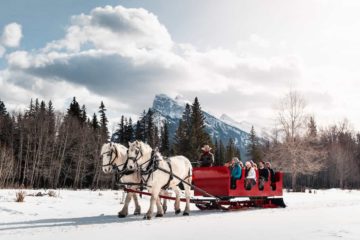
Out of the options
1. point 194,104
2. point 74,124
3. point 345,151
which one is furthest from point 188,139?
point 345,151

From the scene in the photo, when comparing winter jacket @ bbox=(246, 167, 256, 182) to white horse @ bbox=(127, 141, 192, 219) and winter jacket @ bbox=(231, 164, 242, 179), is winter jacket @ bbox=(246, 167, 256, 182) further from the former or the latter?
white horse @ bbox=(127, 141, 192, 219)

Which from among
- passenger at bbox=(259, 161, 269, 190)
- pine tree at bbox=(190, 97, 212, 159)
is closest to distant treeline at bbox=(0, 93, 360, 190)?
pine tree at bbox=(190, 97, 212, 159)

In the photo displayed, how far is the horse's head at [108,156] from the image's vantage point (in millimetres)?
13448

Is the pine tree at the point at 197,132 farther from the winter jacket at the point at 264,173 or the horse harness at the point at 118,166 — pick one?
the horse harness at the point at 118,166

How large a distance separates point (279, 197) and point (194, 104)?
4452cm

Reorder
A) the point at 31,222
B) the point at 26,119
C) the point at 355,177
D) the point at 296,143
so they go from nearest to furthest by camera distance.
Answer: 1. the point at 31,222
2. the point at 296,143
3. the point at 26,119
4. the point at 355,177

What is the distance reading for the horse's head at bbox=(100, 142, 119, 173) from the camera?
44.1ft

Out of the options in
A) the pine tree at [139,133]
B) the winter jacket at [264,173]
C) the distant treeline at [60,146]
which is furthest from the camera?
the pine tree at [139,133]

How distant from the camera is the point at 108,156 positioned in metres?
13.5

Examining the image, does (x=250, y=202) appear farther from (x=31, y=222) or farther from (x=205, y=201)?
(x=31, y=222)

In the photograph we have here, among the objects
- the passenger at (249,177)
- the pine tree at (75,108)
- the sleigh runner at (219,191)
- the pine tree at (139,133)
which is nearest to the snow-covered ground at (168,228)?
the sleigh runner at (219,191)

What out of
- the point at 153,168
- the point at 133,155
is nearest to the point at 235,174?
the point at 153,168

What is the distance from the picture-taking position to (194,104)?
208 feet

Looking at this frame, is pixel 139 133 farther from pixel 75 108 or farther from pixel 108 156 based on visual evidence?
pixel 108 156
